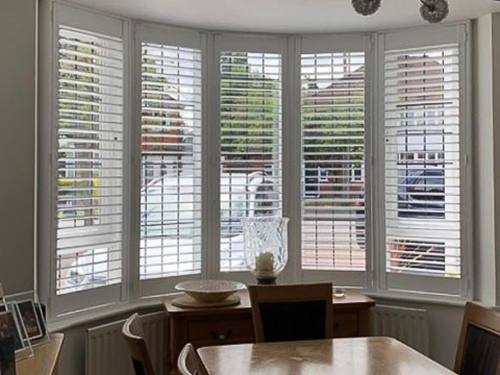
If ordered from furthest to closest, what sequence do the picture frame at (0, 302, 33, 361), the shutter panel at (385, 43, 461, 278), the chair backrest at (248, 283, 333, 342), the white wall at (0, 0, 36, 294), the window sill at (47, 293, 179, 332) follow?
the shutter panel at (385, 43, 461, 278)
the window sill at (47, 293, 179, 332)
the chair backrest at (248, 283, 333, 342)
the white wall at (0, 0, 36, 294)
the picture frame at (0, 302, 33, 361)

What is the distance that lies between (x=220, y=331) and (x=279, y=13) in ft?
6.25

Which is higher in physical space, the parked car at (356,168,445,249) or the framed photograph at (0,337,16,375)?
the parked car at (356,168,445,249)

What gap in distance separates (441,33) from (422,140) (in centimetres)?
70

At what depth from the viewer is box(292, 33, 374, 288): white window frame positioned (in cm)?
358

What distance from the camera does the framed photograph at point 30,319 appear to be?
2.06 meters

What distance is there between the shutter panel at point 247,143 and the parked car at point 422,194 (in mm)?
826

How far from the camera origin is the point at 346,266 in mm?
Result: 3592

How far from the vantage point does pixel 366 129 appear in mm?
3607

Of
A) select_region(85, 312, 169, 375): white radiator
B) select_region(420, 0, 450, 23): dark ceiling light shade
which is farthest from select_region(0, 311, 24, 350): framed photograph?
select_region(420, 0, 450, 23): dark ceiling light shade

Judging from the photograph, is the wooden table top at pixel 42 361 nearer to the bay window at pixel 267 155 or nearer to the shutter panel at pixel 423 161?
the bay window at pixel 267 155

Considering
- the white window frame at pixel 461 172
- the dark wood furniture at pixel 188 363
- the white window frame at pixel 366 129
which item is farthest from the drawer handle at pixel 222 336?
the dark wood furniture at pixel 188 363

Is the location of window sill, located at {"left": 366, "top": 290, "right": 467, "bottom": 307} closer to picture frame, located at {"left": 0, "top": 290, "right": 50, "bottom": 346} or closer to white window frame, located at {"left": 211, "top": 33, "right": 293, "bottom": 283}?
white window frame, located at {"left": 211, "top": 33, "right": 293, "bottom": 283}

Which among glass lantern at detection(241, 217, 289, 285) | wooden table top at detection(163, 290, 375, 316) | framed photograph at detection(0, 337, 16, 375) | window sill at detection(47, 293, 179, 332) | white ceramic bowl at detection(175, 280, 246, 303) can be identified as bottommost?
window sill at detection(47, 293, 179, 332)

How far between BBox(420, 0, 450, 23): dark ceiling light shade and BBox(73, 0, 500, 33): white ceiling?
42.7 inches
